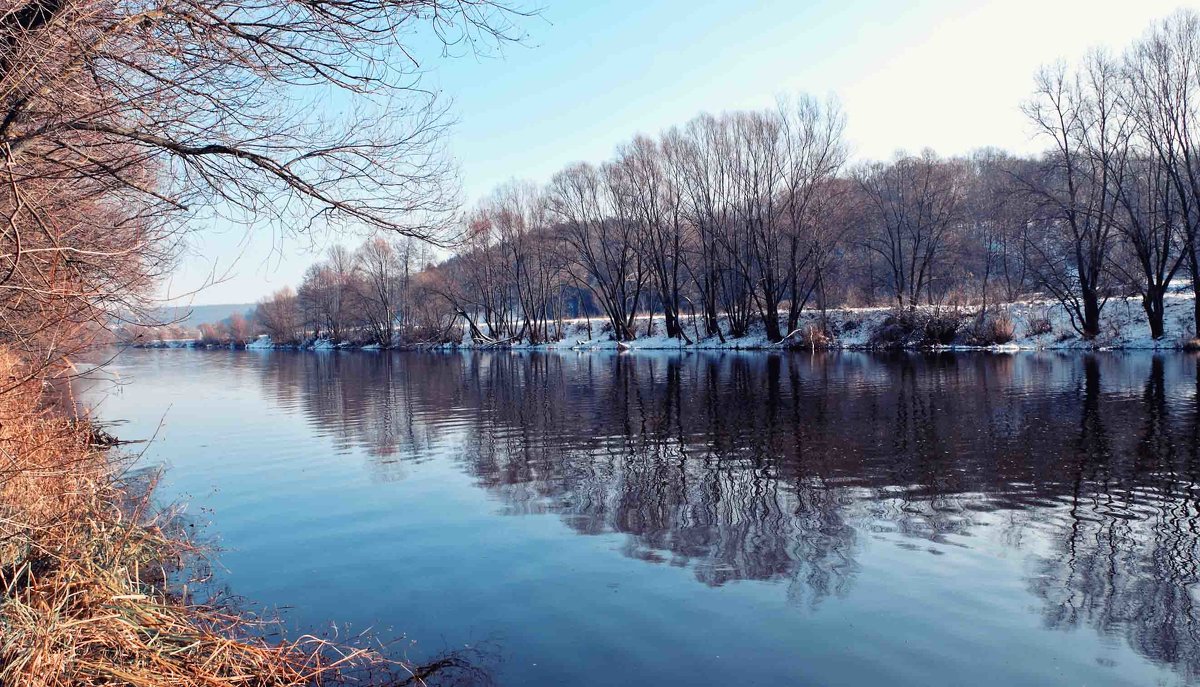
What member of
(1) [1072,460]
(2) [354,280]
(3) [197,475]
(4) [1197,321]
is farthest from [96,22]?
(2) [354,280]

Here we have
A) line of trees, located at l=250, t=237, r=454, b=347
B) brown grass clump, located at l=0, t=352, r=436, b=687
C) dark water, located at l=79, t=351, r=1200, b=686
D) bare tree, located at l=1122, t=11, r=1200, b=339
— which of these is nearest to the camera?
brown grass clump, located at l=0, t=352, r=436, b=687

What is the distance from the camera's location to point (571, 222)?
5944 cm

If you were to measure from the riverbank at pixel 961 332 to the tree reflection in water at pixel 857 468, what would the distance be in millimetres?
11919

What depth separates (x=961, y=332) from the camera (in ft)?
136

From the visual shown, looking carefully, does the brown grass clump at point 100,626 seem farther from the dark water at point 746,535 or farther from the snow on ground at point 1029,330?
the snow on ground at point 1029,330

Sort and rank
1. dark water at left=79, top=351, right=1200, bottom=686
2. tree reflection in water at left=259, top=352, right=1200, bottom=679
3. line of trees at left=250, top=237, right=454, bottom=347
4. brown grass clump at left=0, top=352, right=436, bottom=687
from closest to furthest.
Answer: brown grass clump at left=0, top=352, right=436, bottom=687
dark water at left=79, top=351, right=1200, bottom=686
tree reflection in water at left=259, top=352, right=1200, bottom=679
line of trees at left=250, top=237, right=454, bottom=347

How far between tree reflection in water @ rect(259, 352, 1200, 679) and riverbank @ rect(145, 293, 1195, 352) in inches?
469

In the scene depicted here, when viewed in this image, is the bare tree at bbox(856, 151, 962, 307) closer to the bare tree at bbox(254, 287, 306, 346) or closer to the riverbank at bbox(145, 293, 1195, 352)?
the riverbank at bbox(145, 293, 1195, 352)

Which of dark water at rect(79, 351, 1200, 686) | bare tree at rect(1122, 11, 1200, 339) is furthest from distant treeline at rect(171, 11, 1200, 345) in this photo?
dark water at rect(79, 351, 1200, 686)

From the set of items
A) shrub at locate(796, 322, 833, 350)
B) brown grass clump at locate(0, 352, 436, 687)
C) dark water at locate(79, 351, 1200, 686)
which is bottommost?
dark water at locate(79, 351, 1200, 686)

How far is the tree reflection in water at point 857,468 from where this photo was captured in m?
7.31

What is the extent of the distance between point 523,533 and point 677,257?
155ft

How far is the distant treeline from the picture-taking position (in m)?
36.4

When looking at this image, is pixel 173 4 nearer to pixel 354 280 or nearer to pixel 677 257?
pixel 677 257
